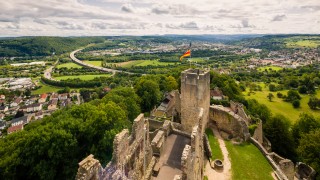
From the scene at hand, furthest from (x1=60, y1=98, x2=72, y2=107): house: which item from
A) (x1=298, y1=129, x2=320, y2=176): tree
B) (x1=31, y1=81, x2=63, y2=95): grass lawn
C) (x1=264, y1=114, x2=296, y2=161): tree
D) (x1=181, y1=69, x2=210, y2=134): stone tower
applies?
(x1=298, y1=129, x2=320, y2=176): tree

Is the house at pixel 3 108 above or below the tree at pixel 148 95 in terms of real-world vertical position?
below

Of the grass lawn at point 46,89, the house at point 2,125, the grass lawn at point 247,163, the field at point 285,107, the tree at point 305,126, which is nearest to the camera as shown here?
the grass lawn at point 247,163

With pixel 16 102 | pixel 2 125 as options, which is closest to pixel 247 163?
pixel 2 125

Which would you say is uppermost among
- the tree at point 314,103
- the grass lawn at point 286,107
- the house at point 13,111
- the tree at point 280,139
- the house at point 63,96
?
the tree at point 280,139

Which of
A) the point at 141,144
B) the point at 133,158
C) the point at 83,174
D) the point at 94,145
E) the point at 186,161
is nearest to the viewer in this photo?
the point at 83,174

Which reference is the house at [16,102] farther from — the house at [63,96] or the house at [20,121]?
the house at [20,121]

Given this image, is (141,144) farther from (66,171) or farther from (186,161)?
(66,171)

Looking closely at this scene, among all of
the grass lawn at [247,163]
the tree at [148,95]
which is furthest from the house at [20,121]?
the grass lawn at [247,163]

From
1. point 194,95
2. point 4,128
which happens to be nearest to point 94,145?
point 194,95
